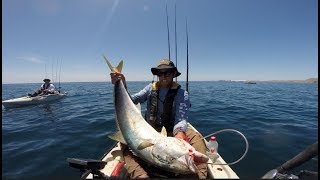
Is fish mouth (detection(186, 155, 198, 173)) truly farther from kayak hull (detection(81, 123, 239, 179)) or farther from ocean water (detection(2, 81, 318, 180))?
ocean water (detection(2, 81, 318, 180))

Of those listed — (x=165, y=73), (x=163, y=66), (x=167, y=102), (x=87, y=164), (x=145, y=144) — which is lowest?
(x=87, y=164)

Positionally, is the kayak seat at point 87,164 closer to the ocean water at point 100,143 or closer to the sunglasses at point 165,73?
the ocean water at point 100,143

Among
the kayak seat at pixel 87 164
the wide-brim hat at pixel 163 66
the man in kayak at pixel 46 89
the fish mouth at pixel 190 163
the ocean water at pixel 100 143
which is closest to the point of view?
the fish mouth at pixel 190 163

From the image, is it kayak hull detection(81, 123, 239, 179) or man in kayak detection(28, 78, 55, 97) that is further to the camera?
man in kayak detection(28, 78, 55, 97)

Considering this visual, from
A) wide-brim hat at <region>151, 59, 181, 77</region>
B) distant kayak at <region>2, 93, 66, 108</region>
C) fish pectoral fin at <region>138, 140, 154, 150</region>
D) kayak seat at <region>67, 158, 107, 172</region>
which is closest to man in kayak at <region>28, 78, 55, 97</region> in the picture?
distant kayak at <region>2, 93, 66, 108</region>

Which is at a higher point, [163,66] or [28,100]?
[163,66]

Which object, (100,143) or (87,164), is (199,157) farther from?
(100,143)

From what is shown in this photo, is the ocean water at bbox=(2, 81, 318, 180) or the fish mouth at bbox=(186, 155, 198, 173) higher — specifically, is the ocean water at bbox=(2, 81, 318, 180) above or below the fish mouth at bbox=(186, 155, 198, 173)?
below

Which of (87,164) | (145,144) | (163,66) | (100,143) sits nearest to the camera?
(145,144)

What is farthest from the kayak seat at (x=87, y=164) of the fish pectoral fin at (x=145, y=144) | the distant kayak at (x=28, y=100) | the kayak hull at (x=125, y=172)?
the distant kayak at (x=28, y=100)

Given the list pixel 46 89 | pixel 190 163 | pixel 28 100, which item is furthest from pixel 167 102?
pixel 46 89

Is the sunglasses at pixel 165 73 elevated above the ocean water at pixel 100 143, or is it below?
above

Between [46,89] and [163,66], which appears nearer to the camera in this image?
[163,66]

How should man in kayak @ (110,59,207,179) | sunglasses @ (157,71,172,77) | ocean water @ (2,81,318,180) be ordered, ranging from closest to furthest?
1. man in kayak @ (110,59,207,179)
2. sunglasses @ (157,71,172,77)
3. ocean water @ (2,81,318,180)
